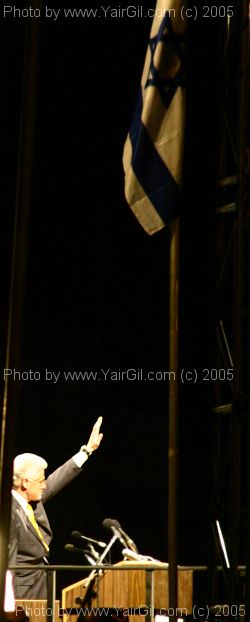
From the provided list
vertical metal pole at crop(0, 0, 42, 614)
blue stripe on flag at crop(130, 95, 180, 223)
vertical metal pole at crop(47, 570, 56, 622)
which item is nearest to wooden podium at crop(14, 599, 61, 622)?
vertical metal pole at crop(47, 570, 56, 622)

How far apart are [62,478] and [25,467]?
48 centimetres

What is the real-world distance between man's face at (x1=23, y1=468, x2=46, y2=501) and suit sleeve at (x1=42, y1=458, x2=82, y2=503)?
387mm

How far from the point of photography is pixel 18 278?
452cm

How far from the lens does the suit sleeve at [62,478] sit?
773cm

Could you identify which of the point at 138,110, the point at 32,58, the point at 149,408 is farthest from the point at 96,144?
the point at 32,58

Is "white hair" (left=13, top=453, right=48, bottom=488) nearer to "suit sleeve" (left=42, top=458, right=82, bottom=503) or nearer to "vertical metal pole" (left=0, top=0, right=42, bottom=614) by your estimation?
"suit sleeve" (left=42, top=458, right=82, bottom=503)

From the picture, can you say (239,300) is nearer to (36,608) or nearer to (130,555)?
(130,555)

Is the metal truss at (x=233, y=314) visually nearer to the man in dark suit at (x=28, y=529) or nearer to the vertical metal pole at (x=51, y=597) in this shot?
the vertical metal pole at (x=51, y=597)

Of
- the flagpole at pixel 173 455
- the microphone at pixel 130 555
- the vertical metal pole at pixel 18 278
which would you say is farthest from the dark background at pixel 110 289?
the vertical metal pole at pixel 18 278

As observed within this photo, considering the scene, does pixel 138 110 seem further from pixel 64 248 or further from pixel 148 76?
pixel 64 248

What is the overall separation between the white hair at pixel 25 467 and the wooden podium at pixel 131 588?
0.84m

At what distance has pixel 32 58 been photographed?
4734 millimetres

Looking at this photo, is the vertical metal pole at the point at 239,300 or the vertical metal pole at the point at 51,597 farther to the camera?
the vertical metal pole at the point at 51,597

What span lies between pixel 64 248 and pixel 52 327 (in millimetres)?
728
